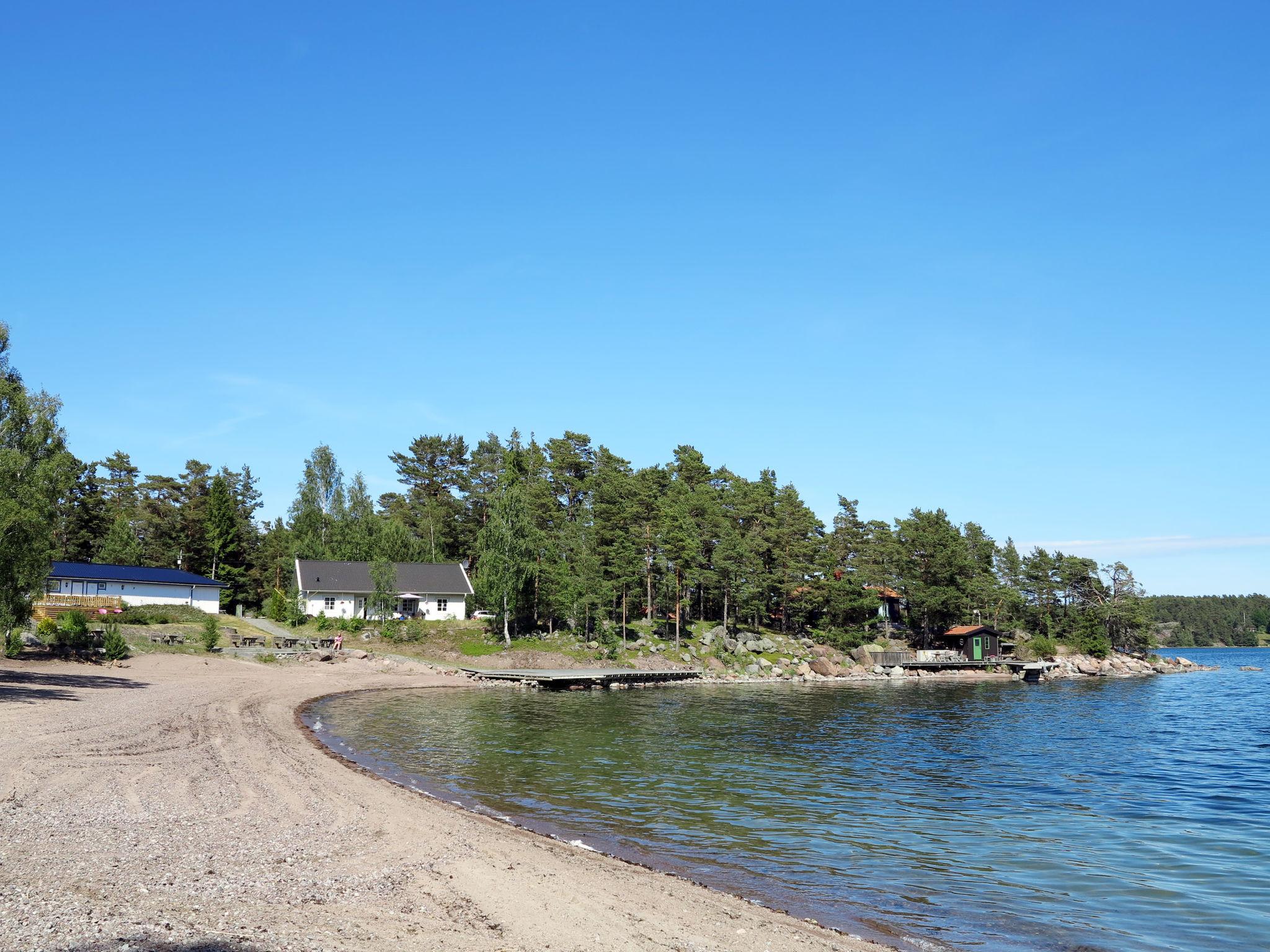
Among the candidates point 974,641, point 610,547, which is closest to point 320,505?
point 610,547

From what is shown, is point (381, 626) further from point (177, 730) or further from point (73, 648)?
point (177, 730)

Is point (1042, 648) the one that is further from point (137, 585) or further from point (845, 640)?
point (137, 585)

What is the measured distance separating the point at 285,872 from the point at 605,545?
6725 centimetres

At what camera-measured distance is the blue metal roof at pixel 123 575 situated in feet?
219

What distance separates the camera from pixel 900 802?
21719mm

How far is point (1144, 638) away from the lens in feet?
326

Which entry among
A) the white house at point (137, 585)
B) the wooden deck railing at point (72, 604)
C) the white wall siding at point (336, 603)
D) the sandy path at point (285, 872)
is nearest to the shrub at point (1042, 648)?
the white wall siding at point (336, 603)

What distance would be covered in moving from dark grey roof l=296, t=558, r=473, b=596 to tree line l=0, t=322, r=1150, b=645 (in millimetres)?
3739

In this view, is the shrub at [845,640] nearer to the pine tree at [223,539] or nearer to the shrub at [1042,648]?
the shrub at [1042,648]

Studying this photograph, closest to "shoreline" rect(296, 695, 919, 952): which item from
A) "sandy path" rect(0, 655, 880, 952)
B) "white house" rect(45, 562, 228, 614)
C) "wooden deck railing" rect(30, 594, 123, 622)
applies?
"sandy path" rect(0, 655, 880, 952)

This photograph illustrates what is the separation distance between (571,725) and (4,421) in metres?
27.5

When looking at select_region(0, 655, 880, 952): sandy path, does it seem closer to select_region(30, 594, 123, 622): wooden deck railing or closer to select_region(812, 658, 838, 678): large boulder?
select_region(30, 594, 123, 622): wooden deck railing

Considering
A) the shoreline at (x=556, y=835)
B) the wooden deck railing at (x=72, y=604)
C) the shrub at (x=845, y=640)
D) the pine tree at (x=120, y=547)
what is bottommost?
the shrub at (x=845, y=640)

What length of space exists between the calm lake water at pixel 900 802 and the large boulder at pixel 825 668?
28.4 m
